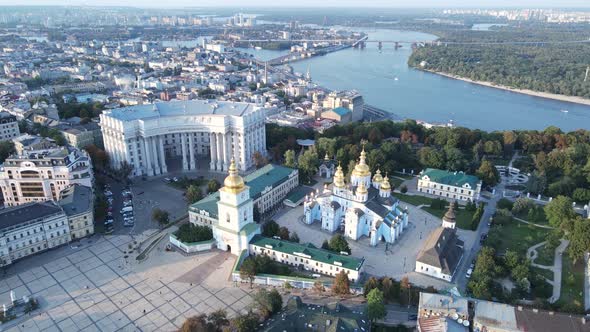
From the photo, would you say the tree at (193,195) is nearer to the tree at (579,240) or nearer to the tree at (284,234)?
the tree at (284,234)

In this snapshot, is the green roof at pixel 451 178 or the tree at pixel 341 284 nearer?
the tree at pixel 341 284

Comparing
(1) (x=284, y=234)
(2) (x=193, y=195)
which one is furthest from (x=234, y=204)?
(2) (x=193, y=195)

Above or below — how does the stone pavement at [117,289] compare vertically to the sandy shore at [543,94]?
above

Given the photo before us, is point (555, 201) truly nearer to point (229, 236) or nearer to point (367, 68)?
point (229, 236)

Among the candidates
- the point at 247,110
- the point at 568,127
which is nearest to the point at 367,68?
the point at 568,127

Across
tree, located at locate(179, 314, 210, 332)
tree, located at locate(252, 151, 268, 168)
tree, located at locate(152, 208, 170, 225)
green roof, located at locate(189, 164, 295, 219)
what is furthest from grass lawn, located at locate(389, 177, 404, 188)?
tree, located at locate(179, 314, 210, 332)

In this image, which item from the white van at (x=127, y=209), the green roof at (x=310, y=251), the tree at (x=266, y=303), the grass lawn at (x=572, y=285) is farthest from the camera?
the white van at (x=127, y=209)

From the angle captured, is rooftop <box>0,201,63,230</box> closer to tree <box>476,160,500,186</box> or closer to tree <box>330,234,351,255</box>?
tree <box>330,234,351,255</box>

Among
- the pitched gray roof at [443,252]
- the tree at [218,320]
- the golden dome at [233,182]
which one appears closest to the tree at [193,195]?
the golden dome at [233,182]
